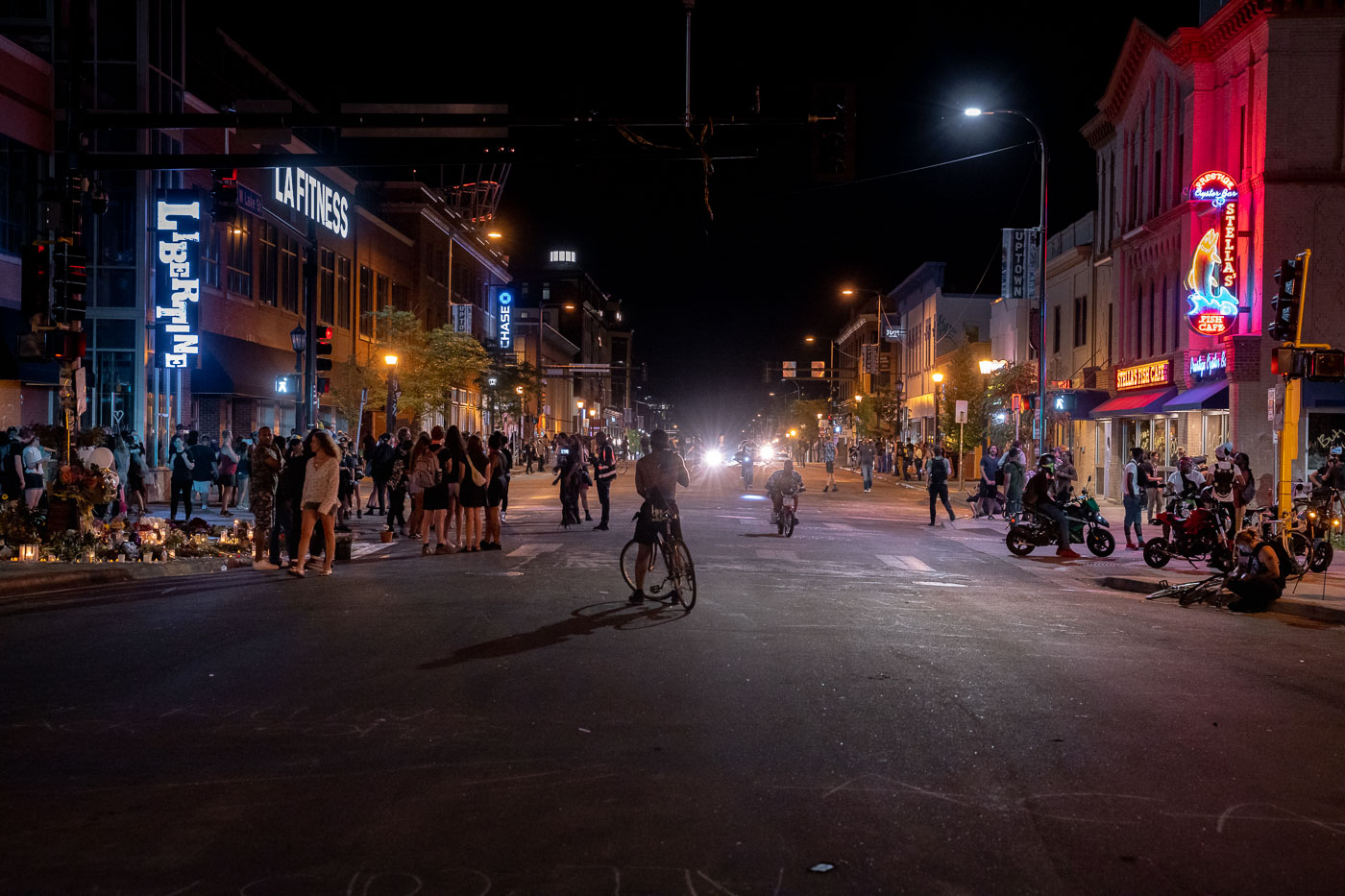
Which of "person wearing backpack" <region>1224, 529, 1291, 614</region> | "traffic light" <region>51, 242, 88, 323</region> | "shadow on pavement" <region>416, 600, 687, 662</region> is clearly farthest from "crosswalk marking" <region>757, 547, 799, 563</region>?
"traffic light" <region>51, 242, 88, 323</region>

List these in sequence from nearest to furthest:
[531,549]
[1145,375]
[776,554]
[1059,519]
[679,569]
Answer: [679,569] < [531,549] < [776,554] < [1059,519] < [1145,375]

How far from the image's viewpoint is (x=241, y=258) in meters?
36.7

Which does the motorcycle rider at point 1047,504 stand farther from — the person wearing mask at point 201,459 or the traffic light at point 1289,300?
the person wearing mask at point 201,459

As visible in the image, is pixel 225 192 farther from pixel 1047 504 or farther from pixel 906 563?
pixel 1047 504

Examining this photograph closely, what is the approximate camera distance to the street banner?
1679 inches

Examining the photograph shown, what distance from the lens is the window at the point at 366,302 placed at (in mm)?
49625

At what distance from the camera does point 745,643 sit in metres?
10.2

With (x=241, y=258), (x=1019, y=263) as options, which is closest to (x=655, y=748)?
(x=241, y=258)

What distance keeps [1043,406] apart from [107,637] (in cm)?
2445

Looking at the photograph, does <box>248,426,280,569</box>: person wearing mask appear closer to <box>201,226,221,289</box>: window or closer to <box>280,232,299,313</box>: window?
<box>201,226,221,289</box>: window

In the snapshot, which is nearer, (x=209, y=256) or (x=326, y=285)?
(x=209, y=256)

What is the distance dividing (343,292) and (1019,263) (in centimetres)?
2503

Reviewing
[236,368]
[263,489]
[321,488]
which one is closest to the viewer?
[321,488]

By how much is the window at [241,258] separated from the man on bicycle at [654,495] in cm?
2630
